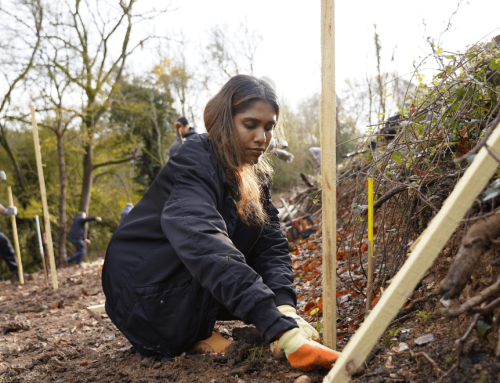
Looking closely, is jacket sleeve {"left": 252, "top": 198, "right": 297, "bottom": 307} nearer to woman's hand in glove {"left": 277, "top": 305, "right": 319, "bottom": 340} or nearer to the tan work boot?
woman's hand in glove {"left": 277, "top": 305, "right": 319, "bottom": 340}

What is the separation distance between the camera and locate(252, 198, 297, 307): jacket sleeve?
2.11 meters

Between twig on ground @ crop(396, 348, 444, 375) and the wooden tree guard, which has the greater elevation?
the wooden tree guard

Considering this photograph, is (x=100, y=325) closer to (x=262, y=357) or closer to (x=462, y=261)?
(x=262, y=357)

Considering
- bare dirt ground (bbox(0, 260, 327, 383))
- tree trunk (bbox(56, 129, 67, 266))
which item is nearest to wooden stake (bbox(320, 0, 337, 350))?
bare dirt ground (bbox(0, 260, 327, 383))

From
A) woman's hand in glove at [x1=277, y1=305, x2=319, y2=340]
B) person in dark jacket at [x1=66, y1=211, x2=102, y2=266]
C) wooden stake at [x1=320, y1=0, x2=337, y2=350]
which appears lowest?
person in dark jacket at [x1=66, y1=211, x2=102, y2=266]

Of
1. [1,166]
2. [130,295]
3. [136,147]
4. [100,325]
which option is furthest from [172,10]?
[130,295]

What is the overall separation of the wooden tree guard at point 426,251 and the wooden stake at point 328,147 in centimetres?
Answer: 48

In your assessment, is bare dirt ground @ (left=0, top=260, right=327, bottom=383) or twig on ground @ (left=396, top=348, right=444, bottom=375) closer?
twig on ground @ (left=396, top=348, right=444, bottom=375)

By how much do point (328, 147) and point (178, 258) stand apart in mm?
978

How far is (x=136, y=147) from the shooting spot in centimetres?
1620

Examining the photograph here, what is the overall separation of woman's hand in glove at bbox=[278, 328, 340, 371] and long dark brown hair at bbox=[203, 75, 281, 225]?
795 mm

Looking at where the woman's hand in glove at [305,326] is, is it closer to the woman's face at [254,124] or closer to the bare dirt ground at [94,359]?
the bare dirt ground at [94,359]

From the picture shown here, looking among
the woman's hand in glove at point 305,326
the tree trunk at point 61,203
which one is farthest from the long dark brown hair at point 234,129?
the tree trunk at point 61,203

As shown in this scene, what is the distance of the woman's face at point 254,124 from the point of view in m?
2.00
